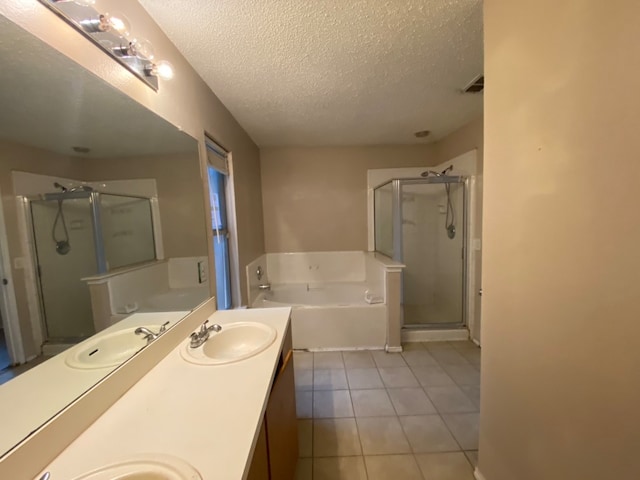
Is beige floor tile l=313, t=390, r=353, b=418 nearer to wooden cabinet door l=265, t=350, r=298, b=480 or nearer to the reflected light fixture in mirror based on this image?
wooden cabinet door l=265, t=350, r=298, b=480

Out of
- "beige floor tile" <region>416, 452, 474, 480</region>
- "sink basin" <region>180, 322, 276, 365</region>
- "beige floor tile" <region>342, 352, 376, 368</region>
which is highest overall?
"sink basin" <region>180, 322, 276, 365</region>

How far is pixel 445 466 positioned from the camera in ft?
4.83

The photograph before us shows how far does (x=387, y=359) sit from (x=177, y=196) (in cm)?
232

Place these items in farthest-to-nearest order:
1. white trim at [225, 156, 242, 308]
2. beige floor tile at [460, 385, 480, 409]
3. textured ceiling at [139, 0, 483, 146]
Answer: white trim at [225, 156, 242, 308]
beige floor tile at [460, 385, 480, 409]
textured ceiling at [139, 0, 483, 146]

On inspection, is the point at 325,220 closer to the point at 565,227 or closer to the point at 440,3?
the point at 440,3

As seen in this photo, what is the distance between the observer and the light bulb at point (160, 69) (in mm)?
1095

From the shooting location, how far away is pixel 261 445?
2.76 feet

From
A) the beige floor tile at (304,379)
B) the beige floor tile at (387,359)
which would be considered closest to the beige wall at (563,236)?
the beige floor tile at (387,359)

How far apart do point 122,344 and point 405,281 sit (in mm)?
2843

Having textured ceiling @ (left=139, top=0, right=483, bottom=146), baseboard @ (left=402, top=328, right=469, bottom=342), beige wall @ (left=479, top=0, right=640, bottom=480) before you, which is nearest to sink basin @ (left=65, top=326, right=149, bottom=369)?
textured ceiling @ (left=139, top=0, right=483, bottom=146)

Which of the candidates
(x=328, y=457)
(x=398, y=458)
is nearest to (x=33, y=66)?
(x=328, y=457)

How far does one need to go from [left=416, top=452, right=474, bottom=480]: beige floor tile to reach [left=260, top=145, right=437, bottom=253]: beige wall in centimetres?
245

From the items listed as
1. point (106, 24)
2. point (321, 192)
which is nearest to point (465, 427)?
point (106, 24)

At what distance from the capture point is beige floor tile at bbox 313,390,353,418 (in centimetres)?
187
